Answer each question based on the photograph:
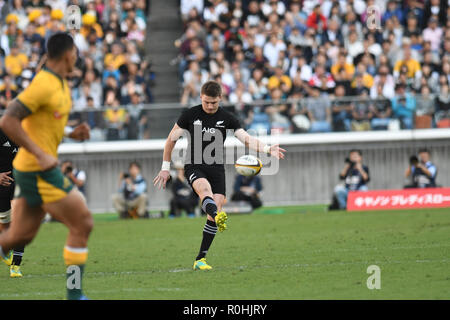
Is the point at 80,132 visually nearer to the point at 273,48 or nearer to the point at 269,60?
the point at 269,60

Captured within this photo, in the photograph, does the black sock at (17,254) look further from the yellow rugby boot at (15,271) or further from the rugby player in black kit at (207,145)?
the rugby player in black kit at (207,145)

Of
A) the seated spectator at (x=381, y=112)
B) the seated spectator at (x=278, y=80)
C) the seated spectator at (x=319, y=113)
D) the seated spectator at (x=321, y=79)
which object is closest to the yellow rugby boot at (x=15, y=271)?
the seated spectator at (x=319, y=113)

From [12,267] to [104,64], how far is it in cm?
1528

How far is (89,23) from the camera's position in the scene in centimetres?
2708

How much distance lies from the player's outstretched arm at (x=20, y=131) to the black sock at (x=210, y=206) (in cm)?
358

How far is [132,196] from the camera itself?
2270 cm

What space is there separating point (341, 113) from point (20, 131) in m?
16.5

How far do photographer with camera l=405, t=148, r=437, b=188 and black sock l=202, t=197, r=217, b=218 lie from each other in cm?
1230

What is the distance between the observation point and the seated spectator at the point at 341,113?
912 inches

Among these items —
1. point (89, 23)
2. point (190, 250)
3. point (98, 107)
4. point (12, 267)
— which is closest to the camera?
point (12, 267)

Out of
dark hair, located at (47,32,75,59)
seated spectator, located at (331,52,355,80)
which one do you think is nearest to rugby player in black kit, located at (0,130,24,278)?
dark hair, located at (47,32,75,59)
